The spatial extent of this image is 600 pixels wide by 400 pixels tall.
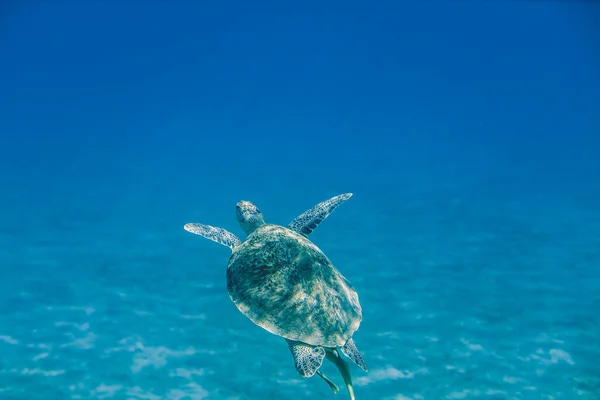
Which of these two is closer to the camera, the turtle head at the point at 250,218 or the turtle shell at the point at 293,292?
the turtle shell at the point at 293,292

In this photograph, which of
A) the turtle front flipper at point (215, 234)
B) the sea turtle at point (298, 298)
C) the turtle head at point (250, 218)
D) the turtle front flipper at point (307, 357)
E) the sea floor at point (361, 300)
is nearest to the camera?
the turtle front flipper at point (307, 357)

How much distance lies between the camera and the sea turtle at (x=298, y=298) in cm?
502

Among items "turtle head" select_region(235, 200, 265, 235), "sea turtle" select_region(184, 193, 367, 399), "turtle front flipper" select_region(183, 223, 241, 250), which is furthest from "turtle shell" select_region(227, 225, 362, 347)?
"turtle head" select_region(235, 200, 265, 235)

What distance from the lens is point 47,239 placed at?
1499cm

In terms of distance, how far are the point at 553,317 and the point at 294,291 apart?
763cm

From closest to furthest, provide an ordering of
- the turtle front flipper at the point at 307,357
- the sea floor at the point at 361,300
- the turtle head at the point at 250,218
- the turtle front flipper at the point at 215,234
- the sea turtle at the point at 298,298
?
1. the turtle front flipper at the point at 307,357
2. the sea turtle at the point at 298,298
3. the turtle front flipper at the point at 215,234
4. the turtle head at the point at 250,218
5. the sea floor at the point at 361,300

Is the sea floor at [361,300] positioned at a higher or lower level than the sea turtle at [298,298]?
higher

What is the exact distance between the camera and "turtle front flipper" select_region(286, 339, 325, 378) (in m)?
4.73

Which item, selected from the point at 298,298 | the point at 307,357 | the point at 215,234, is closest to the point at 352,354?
the point at 307,357

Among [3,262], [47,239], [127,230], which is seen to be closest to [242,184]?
[127,230]

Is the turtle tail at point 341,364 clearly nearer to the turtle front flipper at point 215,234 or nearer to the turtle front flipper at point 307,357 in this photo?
the turtle front flipper at point 307,357

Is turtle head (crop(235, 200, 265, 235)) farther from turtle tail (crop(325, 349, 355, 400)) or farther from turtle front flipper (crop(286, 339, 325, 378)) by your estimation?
turtle tail (crop(325, 349, 355, 400))

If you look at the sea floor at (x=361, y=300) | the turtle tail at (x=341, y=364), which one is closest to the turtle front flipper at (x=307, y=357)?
the turtle tail at (x=341, y=364)

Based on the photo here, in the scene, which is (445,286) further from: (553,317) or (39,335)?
(39,335)
